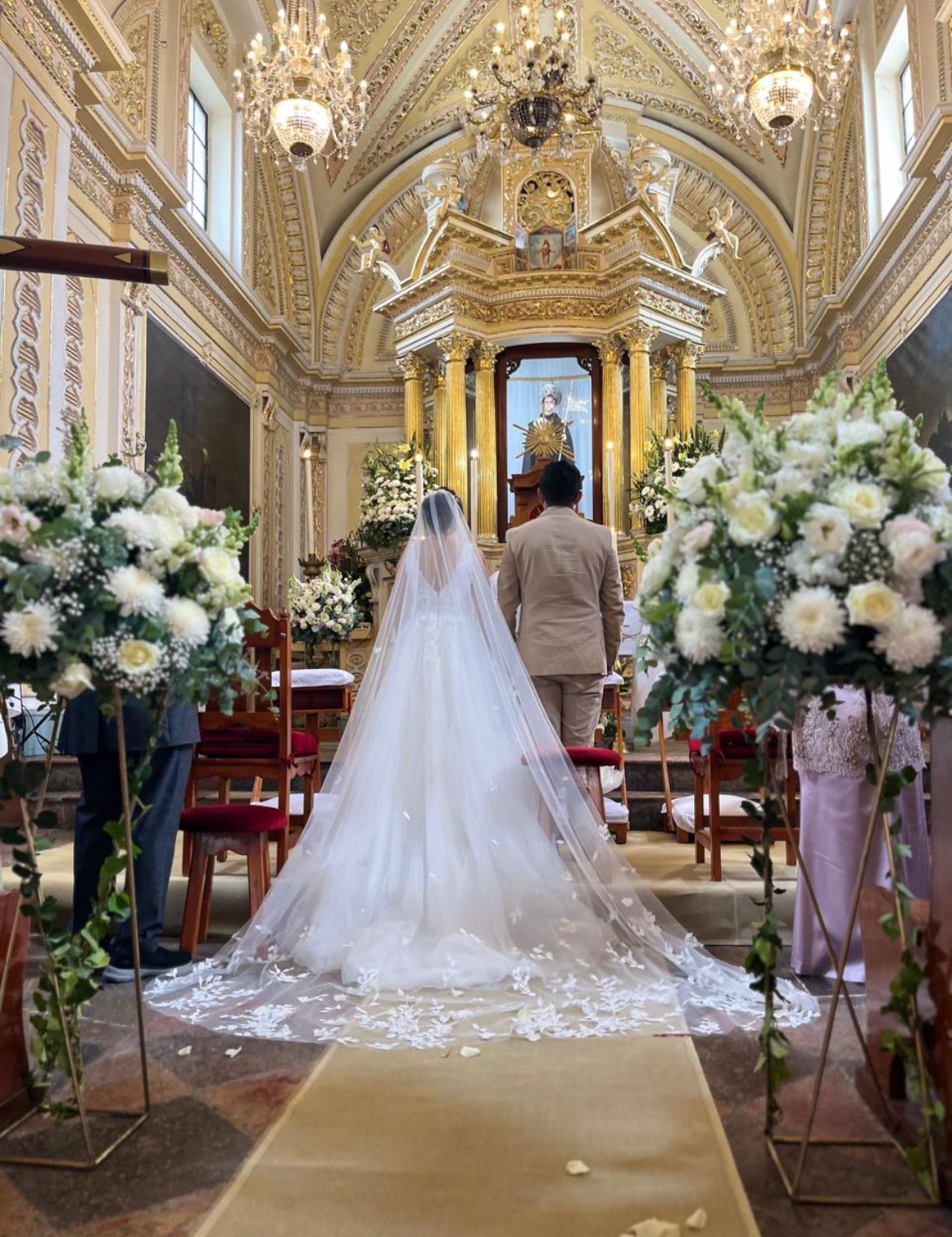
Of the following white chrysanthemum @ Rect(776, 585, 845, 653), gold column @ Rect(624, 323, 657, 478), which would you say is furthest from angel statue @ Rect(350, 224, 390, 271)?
white chrysanthemum @ Rect(776, 585, 845, 653)

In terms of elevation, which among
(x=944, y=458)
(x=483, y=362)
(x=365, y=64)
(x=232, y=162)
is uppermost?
(x=365, y=64)

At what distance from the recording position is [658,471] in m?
9.55

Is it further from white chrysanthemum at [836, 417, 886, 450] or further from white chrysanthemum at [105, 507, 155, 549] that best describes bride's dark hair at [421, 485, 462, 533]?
white chrysanthemum at [836, 417, 886, 450]

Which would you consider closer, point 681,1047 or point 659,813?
point 681,1047

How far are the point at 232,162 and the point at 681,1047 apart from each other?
1144cm

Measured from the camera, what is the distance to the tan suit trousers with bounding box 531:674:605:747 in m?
4.16

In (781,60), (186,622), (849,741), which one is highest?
(781,60)

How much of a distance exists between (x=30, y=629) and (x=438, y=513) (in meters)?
2.26

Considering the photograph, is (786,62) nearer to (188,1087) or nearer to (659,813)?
(659,813)

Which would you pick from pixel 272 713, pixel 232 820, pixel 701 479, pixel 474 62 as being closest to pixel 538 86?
pixel 474 62

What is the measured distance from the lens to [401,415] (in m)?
14.1

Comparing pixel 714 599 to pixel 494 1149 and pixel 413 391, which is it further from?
pixel 413 391

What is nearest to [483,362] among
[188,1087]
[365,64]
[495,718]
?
[365,64]

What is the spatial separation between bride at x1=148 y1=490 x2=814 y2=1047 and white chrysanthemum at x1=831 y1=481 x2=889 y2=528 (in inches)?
64.3
